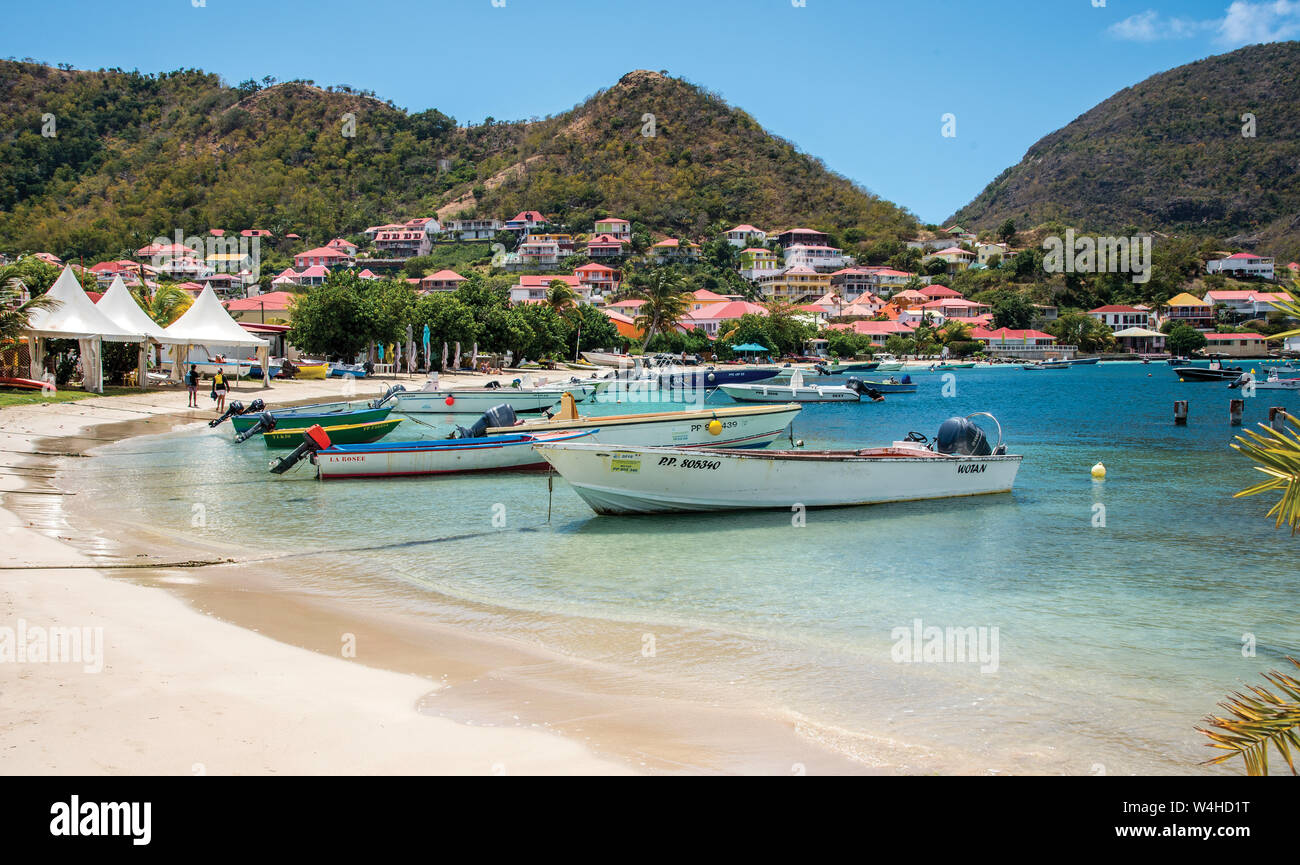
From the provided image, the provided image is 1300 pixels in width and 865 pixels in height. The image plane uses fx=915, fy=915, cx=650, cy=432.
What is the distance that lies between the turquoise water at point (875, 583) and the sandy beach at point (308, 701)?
807mm

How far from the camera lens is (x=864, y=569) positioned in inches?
528

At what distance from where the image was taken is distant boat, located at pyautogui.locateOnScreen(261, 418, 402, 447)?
24188 mm

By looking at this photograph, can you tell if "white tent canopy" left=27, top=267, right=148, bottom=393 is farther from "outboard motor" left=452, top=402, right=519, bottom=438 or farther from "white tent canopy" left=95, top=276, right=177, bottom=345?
"outboard motor" left=452, top=402, right=519, bottom=438

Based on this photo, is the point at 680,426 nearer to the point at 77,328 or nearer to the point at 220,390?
the point at 220,390

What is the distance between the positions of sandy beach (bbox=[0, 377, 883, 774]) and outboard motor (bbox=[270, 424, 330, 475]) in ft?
29.7

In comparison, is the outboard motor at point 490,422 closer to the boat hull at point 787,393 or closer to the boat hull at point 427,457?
the boat hull at point 427,457

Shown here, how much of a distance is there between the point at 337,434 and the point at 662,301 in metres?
69.6

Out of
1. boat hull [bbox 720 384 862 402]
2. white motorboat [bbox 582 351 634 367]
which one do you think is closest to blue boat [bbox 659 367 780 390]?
boat hull [bbox 720 384 862 402]

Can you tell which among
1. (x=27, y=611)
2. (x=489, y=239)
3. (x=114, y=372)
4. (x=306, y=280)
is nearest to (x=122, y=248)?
(x=306, y=280)

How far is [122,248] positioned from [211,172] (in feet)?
146

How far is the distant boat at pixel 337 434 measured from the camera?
24188 millimetres

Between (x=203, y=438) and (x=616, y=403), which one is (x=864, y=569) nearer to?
(x=203, y=438)

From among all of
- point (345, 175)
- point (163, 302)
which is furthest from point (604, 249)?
point (163, 302)

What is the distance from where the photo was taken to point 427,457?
843 inches
